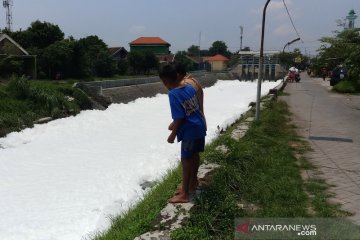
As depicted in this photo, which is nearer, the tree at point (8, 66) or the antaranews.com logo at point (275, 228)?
the antaranews.com logo at point (275, 228)

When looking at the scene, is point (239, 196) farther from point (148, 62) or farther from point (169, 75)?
point (148, 62)

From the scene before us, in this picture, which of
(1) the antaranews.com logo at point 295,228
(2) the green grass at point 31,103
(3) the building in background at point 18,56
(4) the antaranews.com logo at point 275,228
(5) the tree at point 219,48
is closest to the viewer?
(1) the antaranews.com logo at point 295,228

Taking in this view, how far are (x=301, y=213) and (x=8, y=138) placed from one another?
10721 mm

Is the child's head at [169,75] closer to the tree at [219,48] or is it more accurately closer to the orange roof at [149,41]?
the orange roof at [149,41]

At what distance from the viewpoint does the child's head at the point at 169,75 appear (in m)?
3.98

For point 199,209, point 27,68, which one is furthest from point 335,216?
point 27,68

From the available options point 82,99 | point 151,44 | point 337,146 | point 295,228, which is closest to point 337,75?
point 82,99

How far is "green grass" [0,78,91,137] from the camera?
46.5 ft

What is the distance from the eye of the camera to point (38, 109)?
16.2m

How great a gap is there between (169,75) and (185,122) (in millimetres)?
469

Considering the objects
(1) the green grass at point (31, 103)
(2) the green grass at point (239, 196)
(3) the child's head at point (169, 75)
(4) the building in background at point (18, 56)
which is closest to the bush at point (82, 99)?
(1) the green grass at point (31, 103)

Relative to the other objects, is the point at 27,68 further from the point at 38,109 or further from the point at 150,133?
the point at 150,133

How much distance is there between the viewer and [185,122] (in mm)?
3979

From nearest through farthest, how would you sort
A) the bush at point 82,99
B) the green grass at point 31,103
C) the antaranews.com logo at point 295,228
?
the antaranews.com logo at point 295,228 < the green grass at point 31,103 < the bush at point 82,99
